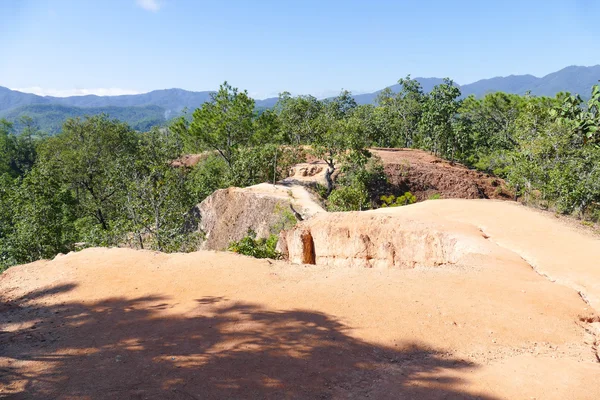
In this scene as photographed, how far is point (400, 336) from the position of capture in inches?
272

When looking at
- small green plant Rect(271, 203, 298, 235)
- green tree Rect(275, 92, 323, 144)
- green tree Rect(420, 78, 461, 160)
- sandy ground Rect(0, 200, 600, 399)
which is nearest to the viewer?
sandy ground Rect(0, 200, 600, 399)

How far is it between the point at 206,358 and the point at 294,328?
1724mm

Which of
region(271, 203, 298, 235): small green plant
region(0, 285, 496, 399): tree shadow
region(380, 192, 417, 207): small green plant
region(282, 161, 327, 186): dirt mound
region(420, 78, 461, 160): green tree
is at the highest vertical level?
region(420, 78, 461, 160): green tree

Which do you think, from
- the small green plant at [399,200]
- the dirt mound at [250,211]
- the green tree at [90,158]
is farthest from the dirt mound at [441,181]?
the green tree at [90,158]

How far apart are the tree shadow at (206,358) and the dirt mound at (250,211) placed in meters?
11.8

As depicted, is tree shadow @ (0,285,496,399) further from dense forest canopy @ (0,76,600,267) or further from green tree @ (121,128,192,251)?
dense forest canopy @ (0,76,600,267)

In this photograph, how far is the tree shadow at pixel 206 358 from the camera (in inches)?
211

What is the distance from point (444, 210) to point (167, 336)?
13378 mm

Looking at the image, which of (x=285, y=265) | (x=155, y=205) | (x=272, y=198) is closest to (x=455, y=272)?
(x=285, y=265)

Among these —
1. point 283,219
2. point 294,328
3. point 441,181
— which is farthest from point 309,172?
point 294,328

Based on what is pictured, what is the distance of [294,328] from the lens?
7.04 meters

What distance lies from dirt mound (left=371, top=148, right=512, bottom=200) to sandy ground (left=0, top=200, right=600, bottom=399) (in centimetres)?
2011

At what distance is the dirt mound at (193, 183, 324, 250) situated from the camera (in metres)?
20.2

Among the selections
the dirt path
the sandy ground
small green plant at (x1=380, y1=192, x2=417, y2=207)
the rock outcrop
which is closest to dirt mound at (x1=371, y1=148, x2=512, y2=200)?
small green plant at (x1=380, y1=192, x2=417, y2=207)
